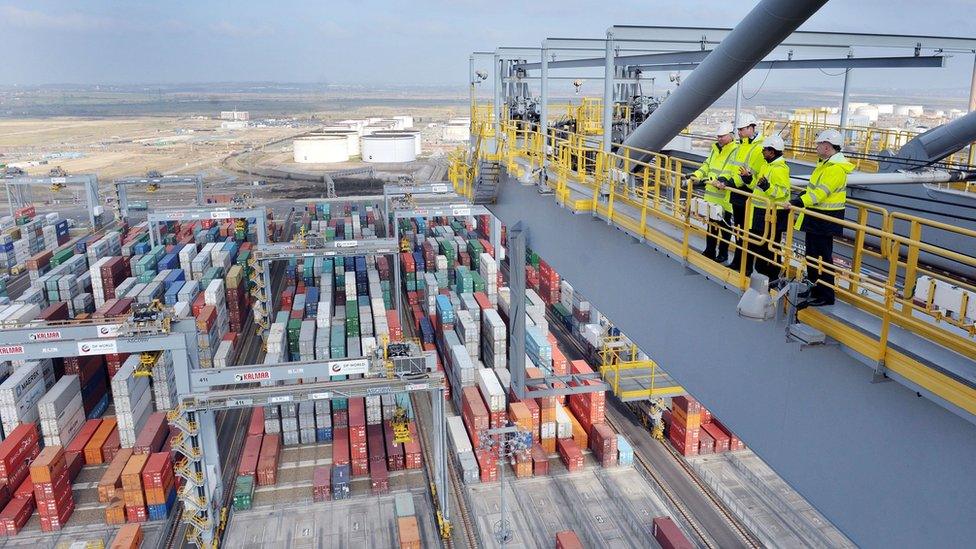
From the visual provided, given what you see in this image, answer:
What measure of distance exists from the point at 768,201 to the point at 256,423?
23.4m

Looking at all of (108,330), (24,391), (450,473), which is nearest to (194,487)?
(108,330)

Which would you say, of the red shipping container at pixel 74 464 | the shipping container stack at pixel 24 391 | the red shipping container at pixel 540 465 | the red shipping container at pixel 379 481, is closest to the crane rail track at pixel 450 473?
the red shipping container at pixel 379 481

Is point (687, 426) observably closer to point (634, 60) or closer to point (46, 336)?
point (634, 60)

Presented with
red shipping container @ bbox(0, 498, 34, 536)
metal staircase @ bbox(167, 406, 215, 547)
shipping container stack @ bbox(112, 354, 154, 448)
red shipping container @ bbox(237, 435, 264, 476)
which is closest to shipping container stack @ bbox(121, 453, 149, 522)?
metal staircase @ bbox(167, 406, 215, 547)

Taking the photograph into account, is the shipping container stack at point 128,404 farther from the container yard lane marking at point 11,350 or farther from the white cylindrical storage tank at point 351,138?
the white cylindrical storage tank at point 351,138

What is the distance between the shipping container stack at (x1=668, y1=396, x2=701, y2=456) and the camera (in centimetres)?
2444

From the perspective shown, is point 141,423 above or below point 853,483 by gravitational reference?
below

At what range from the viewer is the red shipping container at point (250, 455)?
73.6ft

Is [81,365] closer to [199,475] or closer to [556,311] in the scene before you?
[199,475]

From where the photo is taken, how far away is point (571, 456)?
23.6 m

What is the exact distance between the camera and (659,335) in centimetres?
823

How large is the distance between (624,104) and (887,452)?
59.9ft

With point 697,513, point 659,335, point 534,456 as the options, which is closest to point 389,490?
point 534,456

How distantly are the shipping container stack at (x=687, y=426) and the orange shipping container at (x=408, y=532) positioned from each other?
10892 millimetres
